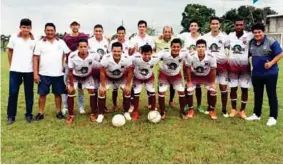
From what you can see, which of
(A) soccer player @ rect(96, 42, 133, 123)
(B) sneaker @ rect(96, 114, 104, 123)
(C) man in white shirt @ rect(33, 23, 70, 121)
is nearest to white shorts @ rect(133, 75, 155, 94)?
(A) soccer player @ rect(96, 42, 133, 123)

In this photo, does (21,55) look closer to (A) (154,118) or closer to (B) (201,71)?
(A) (154,118)

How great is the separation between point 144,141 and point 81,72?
2239 millimetres

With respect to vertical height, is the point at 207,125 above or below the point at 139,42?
below

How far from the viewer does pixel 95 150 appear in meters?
5.57

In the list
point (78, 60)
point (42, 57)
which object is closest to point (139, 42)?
point (78, 60)

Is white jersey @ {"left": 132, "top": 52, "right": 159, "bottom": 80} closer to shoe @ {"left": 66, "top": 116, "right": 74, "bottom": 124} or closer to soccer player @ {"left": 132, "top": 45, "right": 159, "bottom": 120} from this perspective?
soccer player @ {"left": 132, "top": 45, "right": 159, "bottom": 120}

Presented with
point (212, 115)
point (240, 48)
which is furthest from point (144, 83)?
point (240, 48)

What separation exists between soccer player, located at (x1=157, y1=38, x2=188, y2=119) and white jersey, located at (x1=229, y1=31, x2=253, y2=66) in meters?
0.97

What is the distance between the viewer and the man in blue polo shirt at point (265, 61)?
22.6 feet

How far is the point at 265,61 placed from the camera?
6941mm

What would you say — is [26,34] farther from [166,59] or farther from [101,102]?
[166,59]

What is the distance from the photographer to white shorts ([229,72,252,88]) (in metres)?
7.60

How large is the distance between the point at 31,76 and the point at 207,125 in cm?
359

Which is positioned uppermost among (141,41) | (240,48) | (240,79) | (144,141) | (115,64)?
(141,41)
